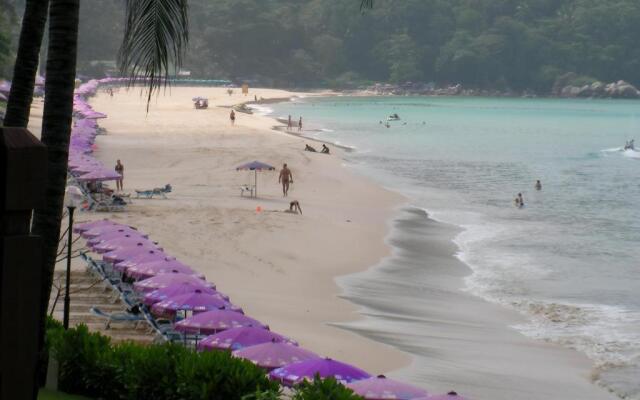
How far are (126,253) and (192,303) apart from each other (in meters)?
3.45

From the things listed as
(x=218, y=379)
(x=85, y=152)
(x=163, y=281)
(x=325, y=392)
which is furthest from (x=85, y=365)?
(x=85, y=152)

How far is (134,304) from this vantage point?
15375mm

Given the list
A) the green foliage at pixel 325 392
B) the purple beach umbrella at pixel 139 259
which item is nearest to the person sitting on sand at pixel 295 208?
the purple beach umbrella at pixel 139 259

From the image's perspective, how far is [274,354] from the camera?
11547mm

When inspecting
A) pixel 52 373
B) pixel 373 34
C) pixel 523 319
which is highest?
pixel 373 34

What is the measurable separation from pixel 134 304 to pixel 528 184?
1258 inches

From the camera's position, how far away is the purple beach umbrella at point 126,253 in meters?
16.8

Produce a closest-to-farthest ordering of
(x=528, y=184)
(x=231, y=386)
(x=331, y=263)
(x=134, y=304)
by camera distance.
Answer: (x=231, y=386) < (x=134, y=304) < (x=331, y=263) < (x=528, y=184)

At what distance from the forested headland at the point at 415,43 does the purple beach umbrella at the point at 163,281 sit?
153868 mm

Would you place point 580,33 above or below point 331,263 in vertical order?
above

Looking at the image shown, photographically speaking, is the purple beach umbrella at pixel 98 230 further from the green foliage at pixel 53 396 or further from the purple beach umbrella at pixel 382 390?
the green foliage at pixel 53 396

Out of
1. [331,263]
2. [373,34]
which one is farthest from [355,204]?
[373,34]

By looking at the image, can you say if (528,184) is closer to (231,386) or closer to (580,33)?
(231,386)

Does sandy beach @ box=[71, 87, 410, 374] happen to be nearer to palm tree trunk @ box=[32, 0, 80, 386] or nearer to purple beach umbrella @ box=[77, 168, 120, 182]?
purple beach umbrella @ box=[77, 168, 120, 182]
